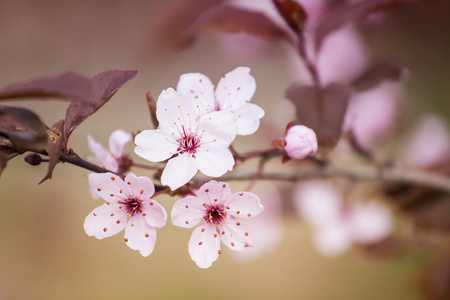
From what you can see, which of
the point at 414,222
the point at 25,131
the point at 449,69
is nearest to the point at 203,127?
the point at 25,131

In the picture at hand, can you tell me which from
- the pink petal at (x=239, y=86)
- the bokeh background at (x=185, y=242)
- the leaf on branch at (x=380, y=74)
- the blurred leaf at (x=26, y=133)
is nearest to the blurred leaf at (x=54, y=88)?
the blurred leaf at (x=26, y=133)

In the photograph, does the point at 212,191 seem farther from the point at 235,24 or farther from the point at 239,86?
the point at 235,24

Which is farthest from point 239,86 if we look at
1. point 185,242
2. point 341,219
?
point 185,242

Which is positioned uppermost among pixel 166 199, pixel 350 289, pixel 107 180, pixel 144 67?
pixel 107 180

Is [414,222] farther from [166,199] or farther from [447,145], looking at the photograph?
[166,199]

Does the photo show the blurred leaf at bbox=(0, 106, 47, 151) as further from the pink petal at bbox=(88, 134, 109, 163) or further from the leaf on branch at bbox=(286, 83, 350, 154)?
the leaf on branch at bbox=(286, 83, 350, 154)

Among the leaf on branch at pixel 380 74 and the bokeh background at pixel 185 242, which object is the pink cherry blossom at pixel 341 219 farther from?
the leaf on branch at pixel 380 74

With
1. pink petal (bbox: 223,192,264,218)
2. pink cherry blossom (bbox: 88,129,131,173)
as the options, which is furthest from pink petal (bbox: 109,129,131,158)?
pink petal (bbox: 223,192,264,218)
